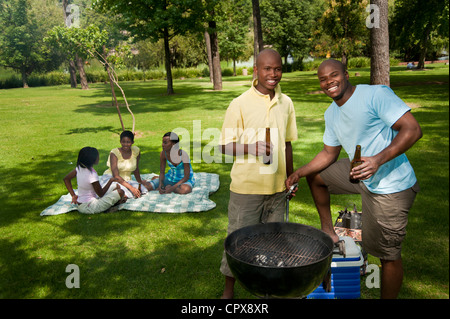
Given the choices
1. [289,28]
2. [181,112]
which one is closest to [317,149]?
[181,112]

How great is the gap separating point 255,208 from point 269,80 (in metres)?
1.05

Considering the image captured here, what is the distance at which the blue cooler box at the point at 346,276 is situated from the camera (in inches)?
126

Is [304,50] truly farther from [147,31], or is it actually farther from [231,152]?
[231,152]

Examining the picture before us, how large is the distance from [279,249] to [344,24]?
1656 inches

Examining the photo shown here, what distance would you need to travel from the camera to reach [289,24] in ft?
167

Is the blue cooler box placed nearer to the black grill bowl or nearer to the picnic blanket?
the black grill bowl

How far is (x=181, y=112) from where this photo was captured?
56.1 feet

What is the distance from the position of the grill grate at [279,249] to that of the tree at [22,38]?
114 feet

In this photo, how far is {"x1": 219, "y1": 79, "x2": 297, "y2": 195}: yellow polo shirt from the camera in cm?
303

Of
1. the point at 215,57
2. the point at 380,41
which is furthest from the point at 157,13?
the point at 380,41

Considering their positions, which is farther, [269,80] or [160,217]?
[160,217]

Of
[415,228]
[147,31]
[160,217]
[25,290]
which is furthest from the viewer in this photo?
[147,31]

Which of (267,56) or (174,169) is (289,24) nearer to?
(174,169)

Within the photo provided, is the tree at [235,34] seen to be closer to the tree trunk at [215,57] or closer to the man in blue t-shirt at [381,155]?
the tree trunk at [215,57]
